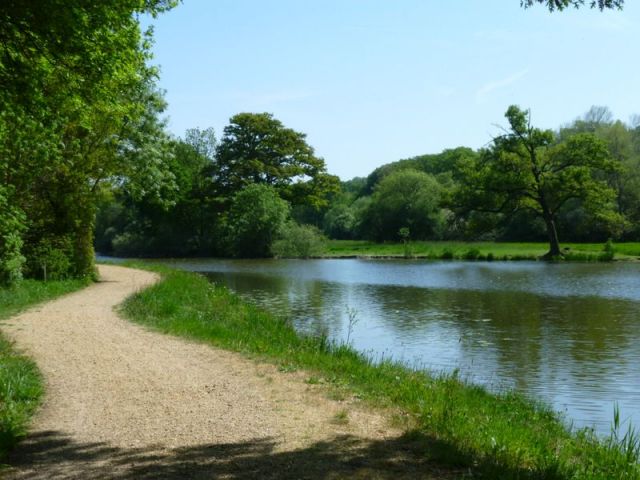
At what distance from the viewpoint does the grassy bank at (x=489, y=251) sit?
169 feet

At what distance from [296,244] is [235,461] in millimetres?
56421

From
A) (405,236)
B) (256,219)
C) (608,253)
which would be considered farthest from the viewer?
(405,236)

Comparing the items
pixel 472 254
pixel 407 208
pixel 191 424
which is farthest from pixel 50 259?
pixel 407 208

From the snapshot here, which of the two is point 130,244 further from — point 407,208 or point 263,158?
point 407,208

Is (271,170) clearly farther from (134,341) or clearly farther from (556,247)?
(134,341)

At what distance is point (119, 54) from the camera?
10.6 m

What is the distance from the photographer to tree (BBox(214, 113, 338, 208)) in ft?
223

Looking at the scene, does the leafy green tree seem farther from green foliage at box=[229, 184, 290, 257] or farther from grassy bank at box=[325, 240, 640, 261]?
green foliage at box=[229, 184, 290, 257]

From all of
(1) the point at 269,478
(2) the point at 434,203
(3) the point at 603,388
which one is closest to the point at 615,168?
(2) the point at 434,203

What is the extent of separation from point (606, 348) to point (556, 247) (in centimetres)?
3900

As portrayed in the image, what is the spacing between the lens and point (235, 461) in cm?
621

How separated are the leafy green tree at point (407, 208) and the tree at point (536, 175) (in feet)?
58.6

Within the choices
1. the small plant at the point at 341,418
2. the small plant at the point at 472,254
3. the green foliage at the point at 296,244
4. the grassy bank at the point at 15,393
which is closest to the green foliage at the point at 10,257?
the grassy bank at the point at 15,393

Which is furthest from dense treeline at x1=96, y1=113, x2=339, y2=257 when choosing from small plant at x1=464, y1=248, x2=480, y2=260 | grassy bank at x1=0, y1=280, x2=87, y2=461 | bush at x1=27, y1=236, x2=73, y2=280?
grassy bank at x1=0, y1=280, x2=87, y2=461
